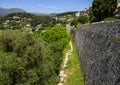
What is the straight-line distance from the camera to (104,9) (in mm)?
47031

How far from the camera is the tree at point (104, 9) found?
46.7 m

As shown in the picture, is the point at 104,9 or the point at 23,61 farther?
the point at 104,9

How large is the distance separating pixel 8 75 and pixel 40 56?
9.93 ft

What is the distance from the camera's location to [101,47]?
13.4 meters

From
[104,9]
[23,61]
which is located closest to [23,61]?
[23,61]

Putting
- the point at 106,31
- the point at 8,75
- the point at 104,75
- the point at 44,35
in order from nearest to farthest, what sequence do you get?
the point at 104,75
the point at 106,31
the point at 8,75
the point at 44,35

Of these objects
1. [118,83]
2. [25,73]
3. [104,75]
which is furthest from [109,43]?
[25,73]

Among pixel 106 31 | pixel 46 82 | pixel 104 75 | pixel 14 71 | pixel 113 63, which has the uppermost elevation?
pixel 106 31

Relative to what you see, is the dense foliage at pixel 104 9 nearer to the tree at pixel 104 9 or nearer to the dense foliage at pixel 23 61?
the tree at pixel 104 9

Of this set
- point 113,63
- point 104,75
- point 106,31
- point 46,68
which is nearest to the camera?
point 113,63

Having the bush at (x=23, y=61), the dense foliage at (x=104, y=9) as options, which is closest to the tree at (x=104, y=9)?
the dense foliage at (x=104, y=9)

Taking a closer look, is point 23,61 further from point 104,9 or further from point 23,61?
point 104,9

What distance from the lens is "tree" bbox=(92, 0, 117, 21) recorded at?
46.7 m

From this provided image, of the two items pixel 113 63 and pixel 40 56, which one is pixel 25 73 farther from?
pixel 113 63
